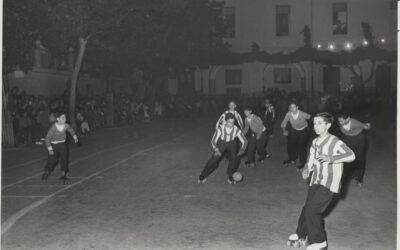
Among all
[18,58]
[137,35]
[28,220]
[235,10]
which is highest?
[235,10]

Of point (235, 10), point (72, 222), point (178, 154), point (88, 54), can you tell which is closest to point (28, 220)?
point (72, 222)

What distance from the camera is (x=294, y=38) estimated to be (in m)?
45.8

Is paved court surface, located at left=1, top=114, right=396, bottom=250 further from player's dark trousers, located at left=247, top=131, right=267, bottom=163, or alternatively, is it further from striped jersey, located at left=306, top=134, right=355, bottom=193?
striped jersey, located at left=306, top=134, right=355, bottom=193

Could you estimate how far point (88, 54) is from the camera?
30109 mm

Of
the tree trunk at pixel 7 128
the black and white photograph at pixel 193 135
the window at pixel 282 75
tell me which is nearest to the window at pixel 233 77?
the black and white photograph at pixel 193 135

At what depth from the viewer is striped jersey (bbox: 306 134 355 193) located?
20.1 ft

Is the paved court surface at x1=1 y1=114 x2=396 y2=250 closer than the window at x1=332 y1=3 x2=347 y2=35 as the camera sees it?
Yes

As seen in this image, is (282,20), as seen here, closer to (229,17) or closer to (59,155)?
(229,17)

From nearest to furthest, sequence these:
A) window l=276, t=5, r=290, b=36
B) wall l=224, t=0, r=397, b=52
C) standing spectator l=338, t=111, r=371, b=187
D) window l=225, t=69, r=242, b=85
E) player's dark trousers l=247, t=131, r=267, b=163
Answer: standing spectator l=338, t=111, r=371, b=187, player's dark trousers l=247, t=131, r=267, b=163, wall l=224, t=0, r=397, b=52, window l=276, t=5, r=290, b=36, window l=225, t=69, r=242, b=85

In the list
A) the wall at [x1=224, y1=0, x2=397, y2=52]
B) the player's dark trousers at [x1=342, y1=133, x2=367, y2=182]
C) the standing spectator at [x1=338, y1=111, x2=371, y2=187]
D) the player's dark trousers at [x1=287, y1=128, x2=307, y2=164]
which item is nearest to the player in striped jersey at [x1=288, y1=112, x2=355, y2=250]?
the standing spectator at [x1=338, y1=111, x2=371, y2=187]

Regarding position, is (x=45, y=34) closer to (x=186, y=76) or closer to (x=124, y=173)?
(x=124, y=173)

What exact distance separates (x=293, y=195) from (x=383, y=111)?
29172 millimetres

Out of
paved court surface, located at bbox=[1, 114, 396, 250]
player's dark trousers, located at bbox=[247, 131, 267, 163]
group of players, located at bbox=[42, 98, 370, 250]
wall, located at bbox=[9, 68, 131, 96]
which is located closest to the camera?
group of players, located at bbox=[42, 98, 370, 250]

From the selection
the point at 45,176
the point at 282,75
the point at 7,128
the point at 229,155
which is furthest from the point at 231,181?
the point at 282,75
